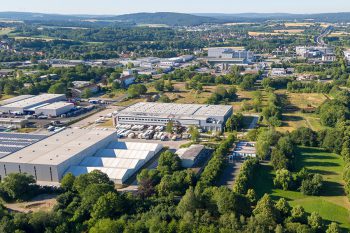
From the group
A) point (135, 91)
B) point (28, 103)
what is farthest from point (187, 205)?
point (135, 91)

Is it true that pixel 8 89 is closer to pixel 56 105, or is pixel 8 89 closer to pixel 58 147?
pixel 56 105

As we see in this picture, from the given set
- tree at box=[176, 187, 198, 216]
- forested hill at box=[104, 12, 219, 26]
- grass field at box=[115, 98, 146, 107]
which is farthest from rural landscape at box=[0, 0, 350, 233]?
forested hill at box=[104, 12, 219, 26]

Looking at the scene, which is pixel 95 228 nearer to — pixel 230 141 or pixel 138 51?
pixel 230 141

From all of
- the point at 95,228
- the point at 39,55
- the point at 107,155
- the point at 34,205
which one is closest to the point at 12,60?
the point at 39,55

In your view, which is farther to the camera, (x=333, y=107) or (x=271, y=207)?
(x=333, y=107)

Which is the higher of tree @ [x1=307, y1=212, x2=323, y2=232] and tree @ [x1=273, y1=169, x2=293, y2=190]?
tree @ [x1=307, y1=212, x2=323, y2=232]

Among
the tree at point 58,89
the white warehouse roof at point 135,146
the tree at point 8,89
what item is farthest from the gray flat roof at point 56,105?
the white warehouse roof at point 135,146

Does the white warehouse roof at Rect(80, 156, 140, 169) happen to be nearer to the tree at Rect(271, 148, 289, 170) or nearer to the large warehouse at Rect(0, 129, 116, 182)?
the large warehouse at Rect(0, 129, 116, 182)
